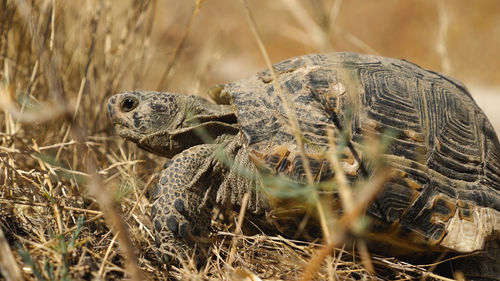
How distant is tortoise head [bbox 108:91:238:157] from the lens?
271 cm

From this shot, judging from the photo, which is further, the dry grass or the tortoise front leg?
the tortoise front leg

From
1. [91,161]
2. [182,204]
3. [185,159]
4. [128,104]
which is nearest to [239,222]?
[182,204]

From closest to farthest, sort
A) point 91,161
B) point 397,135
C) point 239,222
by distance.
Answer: point 91,161, point 239,222, point 397,135

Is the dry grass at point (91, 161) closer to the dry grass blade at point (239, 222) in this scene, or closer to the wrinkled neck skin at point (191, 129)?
the dry grass blade at point (239, 222)

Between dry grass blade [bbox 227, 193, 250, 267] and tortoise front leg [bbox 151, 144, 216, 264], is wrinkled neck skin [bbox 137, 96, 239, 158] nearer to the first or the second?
tortoise front leg [bbox 151, 144, 216, 264]

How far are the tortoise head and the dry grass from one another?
0.89 feet

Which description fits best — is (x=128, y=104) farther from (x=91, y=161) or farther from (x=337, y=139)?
(x=91, y=161)

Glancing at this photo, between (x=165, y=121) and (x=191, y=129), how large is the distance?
0.19 m

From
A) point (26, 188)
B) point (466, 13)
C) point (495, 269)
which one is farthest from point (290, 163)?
point (466, 13)

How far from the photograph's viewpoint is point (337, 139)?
2.34 metres

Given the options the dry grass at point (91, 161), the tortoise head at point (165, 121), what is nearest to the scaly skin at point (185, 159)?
the tortoise head at point (165, 121)

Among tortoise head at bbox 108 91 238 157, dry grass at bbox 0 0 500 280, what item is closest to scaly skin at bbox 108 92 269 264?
tortoise head at bbox 108 91 238 157

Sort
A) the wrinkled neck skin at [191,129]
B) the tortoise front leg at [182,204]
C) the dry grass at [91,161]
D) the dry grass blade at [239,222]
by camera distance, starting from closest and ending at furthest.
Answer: the dry grass at [91,161] → the dry grass blade at [239,222] → the tortoise front leg at [182,204] → the wrinkled neck skin at [191,129]

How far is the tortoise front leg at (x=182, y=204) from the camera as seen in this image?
229 cm
